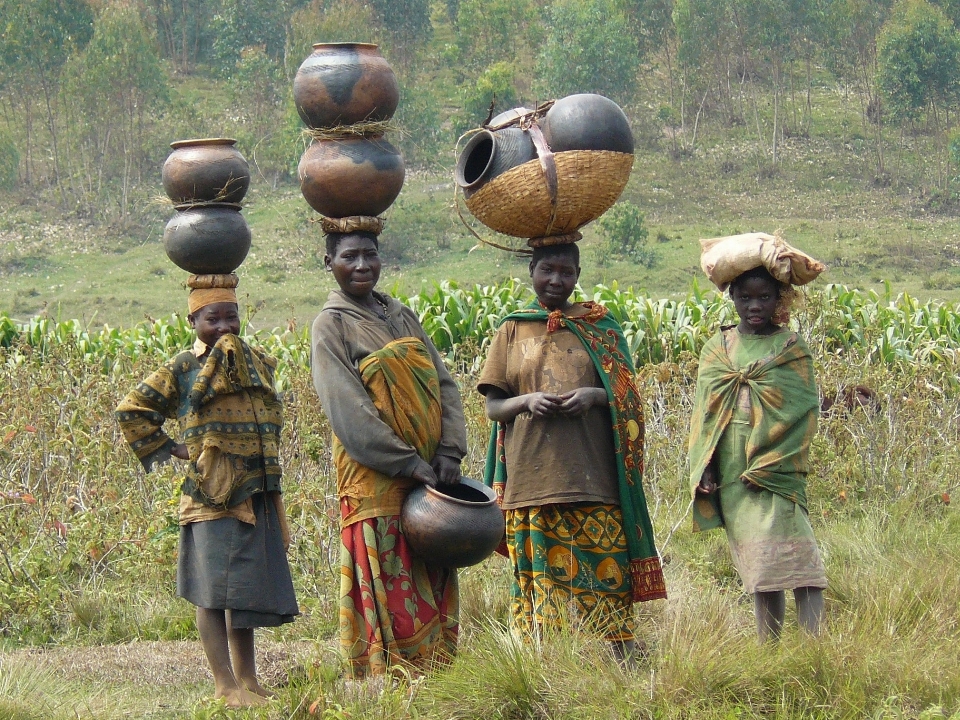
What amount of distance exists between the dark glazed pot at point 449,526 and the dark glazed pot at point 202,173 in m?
1.41

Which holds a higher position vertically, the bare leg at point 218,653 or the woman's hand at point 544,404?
the woman's hand at point 544,404

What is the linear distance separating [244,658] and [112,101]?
39.4 meters

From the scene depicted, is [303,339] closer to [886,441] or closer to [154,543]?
[154,543]

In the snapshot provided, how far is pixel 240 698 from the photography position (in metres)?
4.41

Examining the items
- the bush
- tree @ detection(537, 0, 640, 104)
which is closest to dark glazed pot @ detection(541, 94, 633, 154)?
the bush

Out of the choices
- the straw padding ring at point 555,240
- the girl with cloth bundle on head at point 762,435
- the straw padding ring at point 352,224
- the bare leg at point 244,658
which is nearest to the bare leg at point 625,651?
the girl with cloth bundle on head at point 762,435

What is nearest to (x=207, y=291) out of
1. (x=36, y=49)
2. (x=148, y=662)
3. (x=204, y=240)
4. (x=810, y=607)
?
(x=204, y=240)

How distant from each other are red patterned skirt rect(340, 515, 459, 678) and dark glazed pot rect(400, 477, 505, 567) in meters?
0.08

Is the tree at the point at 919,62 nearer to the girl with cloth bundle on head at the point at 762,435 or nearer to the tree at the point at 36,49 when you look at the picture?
the tree at the point at 36,49

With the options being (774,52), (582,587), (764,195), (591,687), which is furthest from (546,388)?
(774,52)

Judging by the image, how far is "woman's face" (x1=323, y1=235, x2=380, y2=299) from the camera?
445 centimetres

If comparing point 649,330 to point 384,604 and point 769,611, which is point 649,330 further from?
point 384,604

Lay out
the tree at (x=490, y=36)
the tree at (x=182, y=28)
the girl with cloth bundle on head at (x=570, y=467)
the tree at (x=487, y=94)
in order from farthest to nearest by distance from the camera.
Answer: the tree at (x=182, y=28) → the tree at (x=490, y=36) → the tree at (x=487, y=94) → the girl with cloth bundle on head at (x=570, y=467)

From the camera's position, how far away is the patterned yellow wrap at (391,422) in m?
4.35
